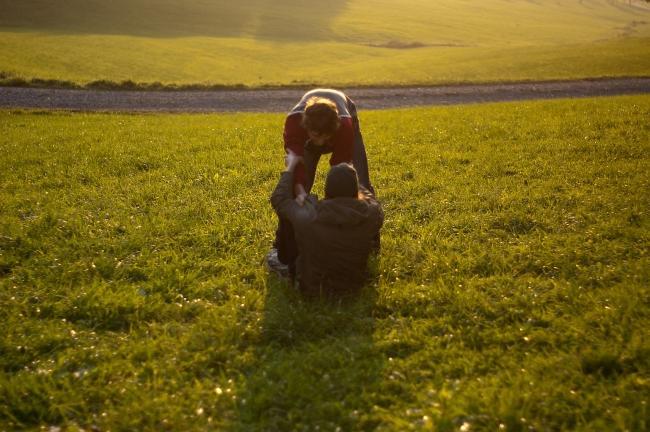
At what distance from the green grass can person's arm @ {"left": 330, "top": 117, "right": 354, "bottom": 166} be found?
1.40m

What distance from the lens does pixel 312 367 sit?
4.66m

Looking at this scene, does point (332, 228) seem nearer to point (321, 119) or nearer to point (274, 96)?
point (321, 119)

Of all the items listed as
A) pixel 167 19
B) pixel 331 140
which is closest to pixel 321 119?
pixel 331 140

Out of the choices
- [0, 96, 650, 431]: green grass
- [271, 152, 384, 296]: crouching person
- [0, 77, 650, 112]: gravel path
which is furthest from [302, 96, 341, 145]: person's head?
[0, 77, 650, 112]: gravel path

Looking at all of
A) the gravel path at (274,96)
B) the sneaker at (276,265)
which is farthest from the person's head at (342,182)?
the gravel path at (274,96)

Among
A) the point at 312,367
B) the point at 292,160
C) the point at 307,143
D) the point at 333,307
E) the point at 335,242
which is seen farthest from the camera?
the point at 307,143

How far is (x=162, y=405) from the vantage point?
4.28 meters

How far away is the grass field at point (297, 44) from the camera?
119 feet

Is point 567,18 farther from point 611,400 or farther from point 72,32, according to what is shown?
point 611,400

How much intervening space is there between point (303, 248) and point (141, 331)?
5.93ft

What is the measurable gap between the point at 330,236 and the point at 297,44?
57675 mm

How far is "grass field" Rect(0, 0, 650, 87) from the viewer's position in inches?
1428

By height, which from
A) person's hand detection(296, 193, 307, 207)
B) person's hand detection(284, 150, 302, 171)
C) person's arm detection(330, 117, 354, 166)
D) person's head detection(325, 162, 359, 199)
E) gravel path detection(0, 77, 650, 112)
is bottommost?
person's hand detection(296, 193, 307, 207)

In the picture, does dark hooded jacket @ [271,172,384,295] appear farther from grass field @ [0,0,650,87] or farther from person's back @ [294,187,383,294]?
grass field @ [0,0,650,87]
